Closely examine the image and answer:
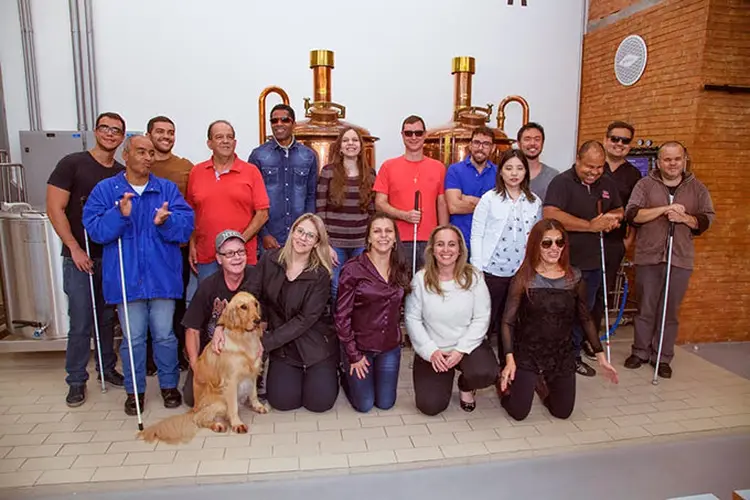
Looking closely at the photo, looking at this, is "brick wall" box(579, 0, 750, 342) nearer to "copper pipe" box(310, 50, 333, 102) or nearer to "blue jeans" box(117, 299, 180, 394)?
"copper pipe" box(310, 50, 333, 102)

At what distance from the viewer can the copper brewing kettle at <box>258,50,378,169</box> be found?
14.2 ft

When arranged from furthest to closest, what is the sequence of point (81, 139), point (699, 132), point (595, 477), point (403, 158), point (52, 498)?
point (81, 139)
point (699, 132)
point (403, 158)
point (595, 477)
point (52, 498)

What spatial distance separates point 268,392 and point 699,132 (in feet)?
12.3

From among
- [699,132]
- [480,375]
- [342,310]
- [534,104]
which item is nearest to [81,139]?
[342,310]

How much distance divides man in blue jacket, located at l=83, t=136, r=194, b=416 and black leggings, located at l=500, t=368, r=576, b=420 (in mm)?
1961

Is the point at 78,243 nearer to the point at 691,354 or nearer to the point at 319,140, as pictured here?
the point at 319,140

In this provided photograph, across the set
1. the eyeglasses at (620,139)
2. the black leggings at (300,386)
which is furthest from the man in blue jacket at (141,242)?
the eyeglasses at (620,139)

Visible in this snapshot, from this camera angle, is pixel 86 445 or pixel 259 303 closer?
pixel 86 445

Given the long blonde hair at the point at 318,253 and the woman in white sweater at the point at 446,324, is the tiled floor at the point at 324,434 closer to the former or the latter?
the woman in white sweater at the point at 446,324

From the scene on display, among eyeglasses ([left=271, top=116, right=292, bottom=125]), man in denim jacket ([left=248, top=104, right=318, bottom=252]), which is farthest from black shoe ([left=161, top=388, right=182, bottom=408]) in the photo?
eyeglasses ([left=271, top=116, right=292, bottom=125])

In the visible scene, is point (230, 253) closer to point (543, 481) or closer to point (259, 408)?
point (259, 408)

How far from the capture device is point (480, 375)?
119 inches

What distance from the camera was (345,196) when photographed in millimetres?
3623

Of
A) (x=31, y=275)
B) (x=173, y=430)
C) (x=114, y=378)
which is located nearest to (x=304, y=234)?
(x=173, y=430)
